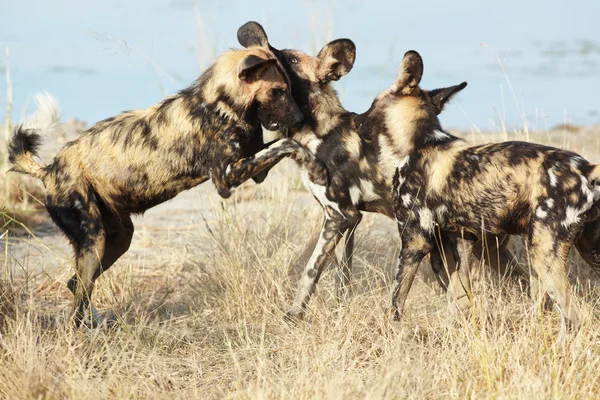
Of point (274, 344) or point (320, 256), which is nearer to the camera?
point (274, 344)

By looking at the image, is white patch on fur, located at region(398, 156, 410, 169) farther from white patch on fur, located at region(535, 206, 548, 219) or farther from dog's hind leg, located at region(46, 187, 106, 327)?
dog's hind leg, located at region(46, 187, 106, 327)

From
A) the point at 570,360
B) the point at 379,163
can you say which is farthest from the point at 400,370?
the point at 379,163

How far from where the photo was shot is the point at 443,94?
14.3 ft

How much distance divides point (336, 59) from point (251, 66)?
0.64m

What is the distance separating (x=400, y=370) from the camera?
3.31m

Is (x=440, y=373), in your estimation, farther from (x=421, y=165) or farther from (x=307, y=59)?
(x=307, y=59)

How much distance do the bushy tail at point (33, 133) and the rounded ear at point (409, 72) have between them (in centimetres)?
202

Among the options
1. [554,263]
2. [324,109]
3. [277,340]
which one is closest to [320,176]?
[324,109]

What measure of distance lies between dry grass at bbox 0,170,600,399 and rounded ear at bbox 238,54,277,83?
114 centimetres

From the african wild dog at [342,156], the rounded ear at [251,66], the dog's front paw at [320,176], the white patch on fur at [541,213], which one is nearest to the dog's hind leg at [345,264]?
the african wild dog at [342,156]

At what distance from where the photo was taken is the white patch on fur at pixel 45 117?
4.60 meters

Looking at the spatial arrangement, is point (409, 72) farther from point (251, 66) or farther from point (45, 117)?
point (45, 117)

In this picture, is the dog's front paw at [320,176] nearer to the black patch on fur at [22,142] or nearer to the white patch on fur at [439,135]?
the white patch on fur at [439,135]

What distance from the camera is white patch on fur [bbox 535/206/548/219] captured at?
362 centimetres
